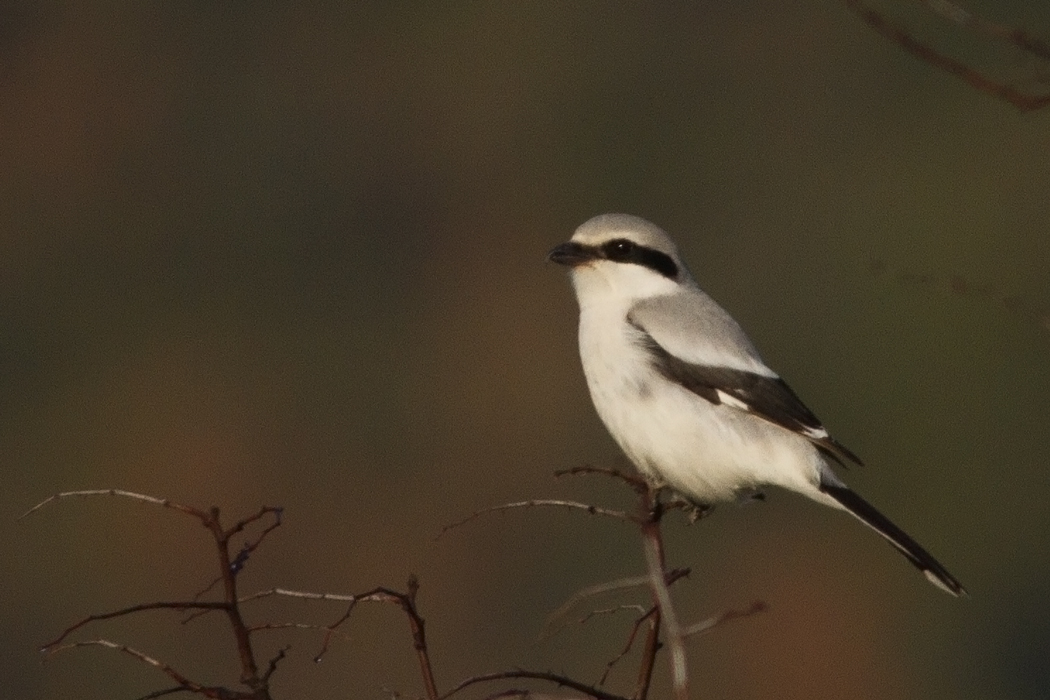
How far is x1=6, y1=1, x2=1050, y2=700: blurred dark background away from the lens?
1358 centimetres

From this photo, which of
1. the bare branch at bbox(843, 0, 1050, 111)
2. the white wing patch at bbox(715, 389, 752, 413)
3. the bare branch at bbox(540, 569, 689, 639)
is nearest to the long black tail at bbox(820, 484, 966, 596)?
the white wing patch at bbox(715, 389, 752, 413)

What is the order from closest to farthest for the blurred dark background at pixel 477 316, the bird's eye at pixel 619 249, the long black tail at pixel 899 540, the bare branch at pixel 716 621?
the bare branch at pixel 716 621, the long black tail at pixel 899 540, the bird's eye at pixel 619 249, the blurred dark background at pixel 477 316

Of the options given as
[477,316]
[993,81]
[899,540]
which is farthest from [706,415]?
[477,316]

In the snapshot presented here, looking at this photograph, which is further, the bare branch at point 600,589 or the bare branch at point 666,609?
the bare branch at point 600,589

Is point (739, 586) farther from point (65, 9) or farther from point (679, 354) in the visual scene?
point (65, 9)

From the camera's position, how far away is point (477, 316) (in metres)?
21.4

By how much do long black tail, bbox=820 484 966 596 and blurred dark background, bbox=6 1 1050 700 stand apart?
117 cm

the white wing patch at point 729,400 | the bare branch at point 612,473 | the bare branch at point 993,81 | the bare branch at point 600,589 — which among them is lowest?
the bare branch at point 600,589

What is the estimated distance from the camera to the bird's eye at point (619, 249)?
17.5ft

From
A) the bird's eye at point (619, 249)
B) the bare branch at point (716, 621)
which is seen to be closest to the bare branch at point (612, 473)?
the bare branch at point (716, 621)

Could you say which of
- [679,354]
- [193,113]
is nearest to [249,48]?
[193,113]

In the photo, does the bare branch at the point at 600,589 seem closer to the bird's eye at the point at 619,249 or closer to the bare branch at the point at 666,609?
the bare branch at the point at 666,609

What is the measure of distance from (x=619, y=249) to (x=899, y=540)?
111cm

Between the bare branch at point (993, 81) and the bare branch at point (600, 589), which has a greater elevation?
the bare branch at point (993, 81)
